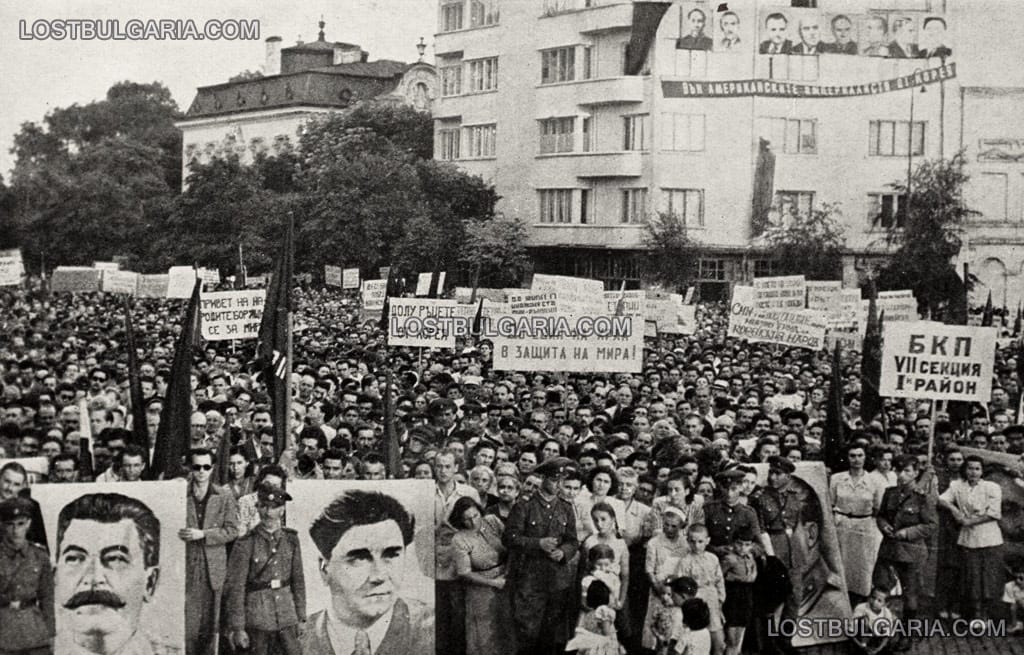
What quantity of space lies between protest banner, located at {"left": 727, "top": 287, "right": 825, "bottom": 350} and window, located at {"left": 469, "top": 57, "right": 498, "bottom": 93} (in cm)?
3688

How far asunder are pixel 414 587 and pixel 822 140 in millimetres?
45321

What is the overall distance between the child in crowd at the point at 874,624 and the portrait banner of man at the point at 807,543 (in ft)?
0.55

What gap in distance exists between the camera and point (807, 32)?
50844mm

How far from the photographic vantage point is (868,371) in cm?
1595

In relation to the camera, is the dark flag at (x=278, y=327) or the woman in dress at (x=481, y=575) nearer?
the woman in dress at (x=481, y=575)

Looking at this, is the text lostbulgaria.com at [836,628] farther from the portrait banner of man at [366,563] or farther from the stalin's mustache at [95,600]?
the stalin's mustache at [95,600]

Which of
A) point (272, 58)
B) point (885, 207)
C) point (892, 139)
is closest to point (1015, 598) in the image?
point (885, 207)

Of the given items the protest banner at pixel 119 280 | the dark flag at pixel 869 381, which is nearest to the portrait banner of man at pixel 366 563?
the dark flag at pixel 869 381

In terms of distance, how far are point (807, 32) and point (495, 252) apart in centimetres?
1276

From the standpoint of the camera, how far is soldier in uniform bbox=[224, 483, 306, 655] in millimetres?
8758

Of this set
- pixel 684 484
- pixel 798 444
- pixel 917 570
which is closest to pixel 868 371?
pixel 798 444

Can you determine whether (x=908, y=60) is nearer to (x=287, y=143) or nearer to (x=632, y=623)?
(x=287, y=143)

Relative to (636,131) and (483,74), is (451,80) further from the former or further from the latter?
(636,131)

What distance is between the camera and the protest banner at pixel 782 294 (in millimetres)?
22391
